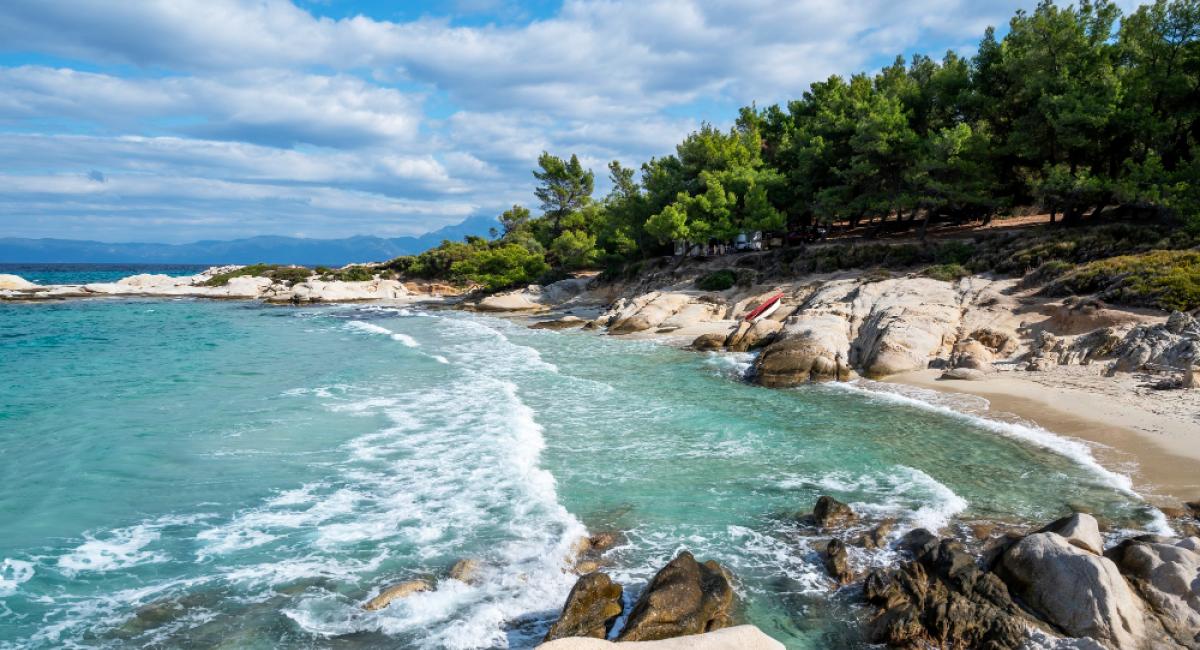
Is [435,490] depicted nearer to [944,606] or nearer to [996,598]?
[944,606]

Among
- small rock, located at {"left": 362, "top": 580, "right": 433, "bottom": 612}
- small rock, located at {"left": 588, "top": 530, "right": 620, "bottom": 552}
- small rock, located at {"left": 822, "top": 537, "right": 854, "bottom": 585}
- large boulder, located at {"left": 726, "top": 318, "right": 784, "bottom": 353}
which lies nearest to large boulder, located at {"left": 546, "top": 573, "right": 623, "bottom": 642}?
small rock, located at {"left": 588, "top": 530, "right": 620, "bottom": 552}

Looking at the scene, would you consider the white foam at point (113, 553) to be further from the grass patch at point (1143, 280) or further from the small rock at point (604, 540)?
the grass patch at point (1143, 280)

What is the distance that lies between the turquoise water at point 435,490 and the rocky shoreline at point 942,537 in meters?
0.63

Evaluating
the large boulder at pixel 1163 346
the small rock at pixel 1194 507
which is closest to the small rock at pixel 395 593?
the small rock at pixel 1194 507

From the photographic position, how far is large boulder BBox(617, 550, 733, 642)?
300 inches

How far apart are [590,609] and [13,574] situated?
8.91 metres

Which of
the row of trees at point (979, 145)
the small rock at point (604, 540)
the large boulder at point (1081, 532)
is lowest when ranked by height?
the small rock at point (604, 540)

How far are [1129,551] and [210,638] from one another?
1161cm

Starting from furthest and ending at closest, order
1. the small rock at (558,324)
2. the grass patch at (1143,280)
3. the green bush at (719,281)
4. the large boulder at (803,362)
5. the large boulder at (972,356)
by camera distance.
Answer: the green bush at (719,281)
the small rock at (558,324)
the large boulder at (803,362)
the large boulder at (972,356)
the grass patch at (1143,280)

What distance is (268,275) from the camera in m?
84.6

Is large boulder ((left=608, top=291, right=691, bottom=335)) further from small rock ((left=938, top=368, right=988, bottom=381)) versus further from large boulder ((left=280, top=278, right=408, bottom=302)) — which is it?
large boulder ((left=280, top=278, right=408, bottom=302))

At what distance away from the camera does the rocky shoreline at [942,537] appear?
7.46 m

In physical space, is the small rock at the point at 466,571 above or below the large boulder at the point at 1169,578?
below

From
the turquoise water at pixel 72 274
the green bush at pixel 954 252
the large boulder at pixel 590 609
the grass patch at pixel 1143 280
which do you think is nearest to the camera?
the large boulder at pixel 590 609
